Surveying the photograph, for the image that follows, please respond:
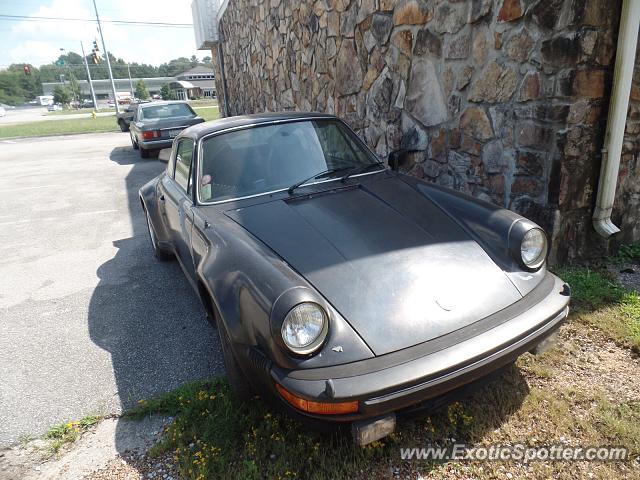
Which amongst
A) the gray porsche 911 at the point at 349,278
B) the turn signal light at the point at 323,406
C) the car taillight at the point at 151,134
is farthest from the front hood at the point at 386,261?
the car taillight at the point at 151,134

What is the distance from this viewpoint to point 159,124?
11195 millimetres

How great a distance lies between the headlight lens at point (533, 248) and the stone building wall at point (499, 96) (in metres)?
1.12

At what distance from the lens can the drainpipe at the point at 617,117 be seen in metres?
2.86

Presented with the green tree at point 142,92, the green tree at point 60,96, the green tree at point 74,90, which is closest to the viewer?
the green tree at point 142,92

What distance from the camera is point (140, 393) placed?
99.7 inches

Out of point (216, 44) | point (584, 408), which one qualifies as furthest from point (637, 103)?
point (216, 44)

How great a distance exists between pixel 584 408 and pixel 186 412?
2.01 m

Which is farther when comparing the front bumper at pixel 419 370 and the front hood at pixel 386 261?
the front hood at pixel 386 261

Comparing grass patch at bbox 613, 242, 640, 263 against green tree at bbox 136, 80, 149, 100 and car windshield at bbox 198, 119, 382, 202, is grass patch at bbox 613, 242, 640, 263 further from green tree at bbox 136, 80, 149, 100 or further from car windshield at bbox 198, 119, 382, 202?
green tree at bbox 136, 80, 149, 100

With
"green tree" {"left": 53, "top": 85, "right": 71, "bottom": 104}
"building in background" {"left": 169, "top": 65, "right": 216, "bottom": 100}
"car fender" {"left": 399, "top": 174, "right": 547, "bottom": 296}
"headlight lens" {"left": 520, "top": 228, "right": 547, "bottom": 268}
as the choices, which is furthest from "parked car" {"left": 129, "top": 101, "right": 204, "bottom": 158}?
"green tree" {"left": 53, "top": 85, "right": 71, "bottom": 104}

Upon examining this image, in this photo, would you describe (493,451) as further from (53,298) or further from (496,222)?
(53,298)

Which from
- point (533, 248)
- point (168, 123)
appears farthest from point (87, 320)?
point (168, 123)

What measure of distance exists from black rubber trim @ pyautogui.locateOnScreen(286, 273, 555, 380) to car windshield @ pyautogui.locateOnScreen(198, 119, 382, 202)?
1.48 meters

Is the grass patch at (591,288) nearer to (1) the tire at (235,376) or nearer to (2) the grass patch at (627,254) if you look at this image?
(2) the grass patch at (627,254)
